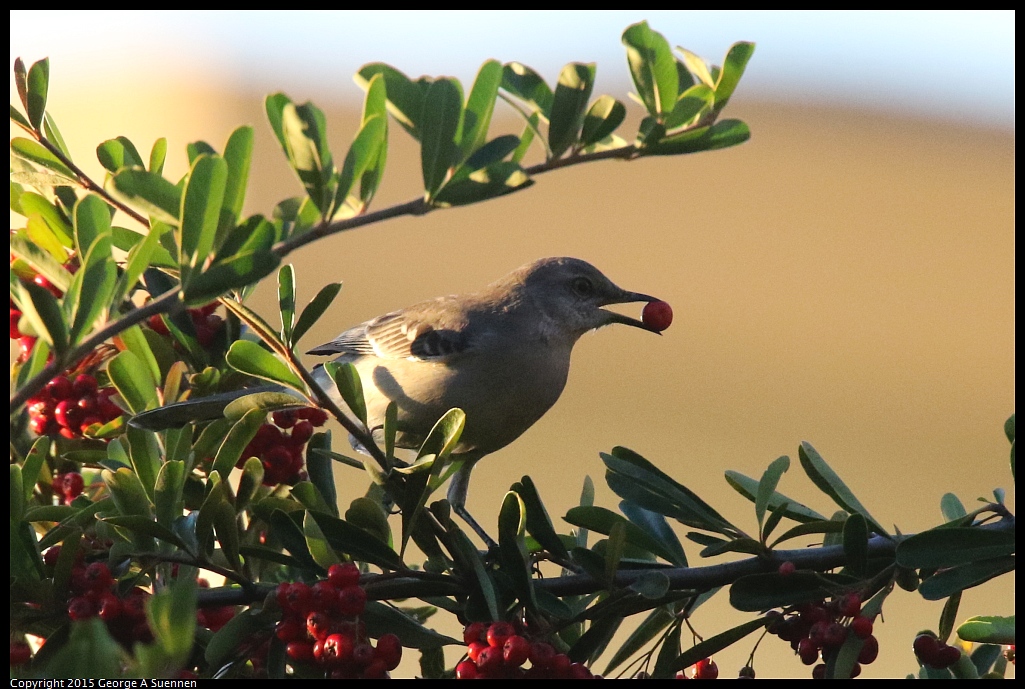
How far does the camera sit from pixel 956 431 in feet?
86.1

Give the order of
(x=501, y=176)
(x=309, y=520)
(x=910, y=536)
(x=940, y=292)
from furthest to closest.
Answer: (x=940, y=292)
(x=309, y=520)
(x=910, y=536)
(x=501, y=176)

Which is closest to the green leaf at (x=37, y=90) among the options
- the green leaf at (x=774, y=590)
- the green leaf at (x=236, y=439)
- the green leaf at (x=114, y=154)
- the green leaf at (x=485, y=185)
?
the green leaf at (x=114, y=154)

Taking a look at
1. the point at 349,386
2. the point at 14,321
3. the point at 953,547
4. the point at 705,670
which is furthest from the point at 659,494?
the point at 14,321

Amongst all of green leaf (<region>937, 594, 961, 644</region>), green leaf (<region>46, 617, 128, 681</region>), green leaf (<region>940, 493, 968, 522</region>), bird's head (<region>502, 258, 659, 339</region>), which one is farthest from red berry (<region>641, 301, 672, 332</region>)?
green leaf (<region>46, 617, 128, 681</region>)

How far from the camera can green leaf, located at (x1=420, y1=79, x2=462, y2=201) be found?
2240 millimetres

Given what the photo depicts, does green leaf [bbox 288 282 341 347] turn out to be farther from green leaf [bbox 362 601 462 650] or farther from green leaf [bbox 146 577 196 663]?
green leaf [bbox 146 577 196 663]

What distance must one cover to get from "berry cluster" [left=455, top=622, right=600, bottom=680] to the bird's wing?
2.50 m

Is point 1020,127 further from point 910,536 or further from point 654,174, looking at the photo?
point 654,174

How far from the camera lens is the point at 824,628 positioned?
2529 mm

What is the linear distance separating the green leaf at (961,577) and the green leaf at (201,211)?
1760 mm

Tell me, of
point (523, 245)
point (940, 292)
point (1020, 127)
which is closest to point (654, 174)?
point (523, 245)

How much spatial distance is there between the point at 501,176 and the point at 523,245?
1215 inches

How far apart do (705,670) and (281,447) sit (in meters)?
1.40

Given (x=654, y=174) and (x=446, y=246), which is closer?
(x=446, y=246)
